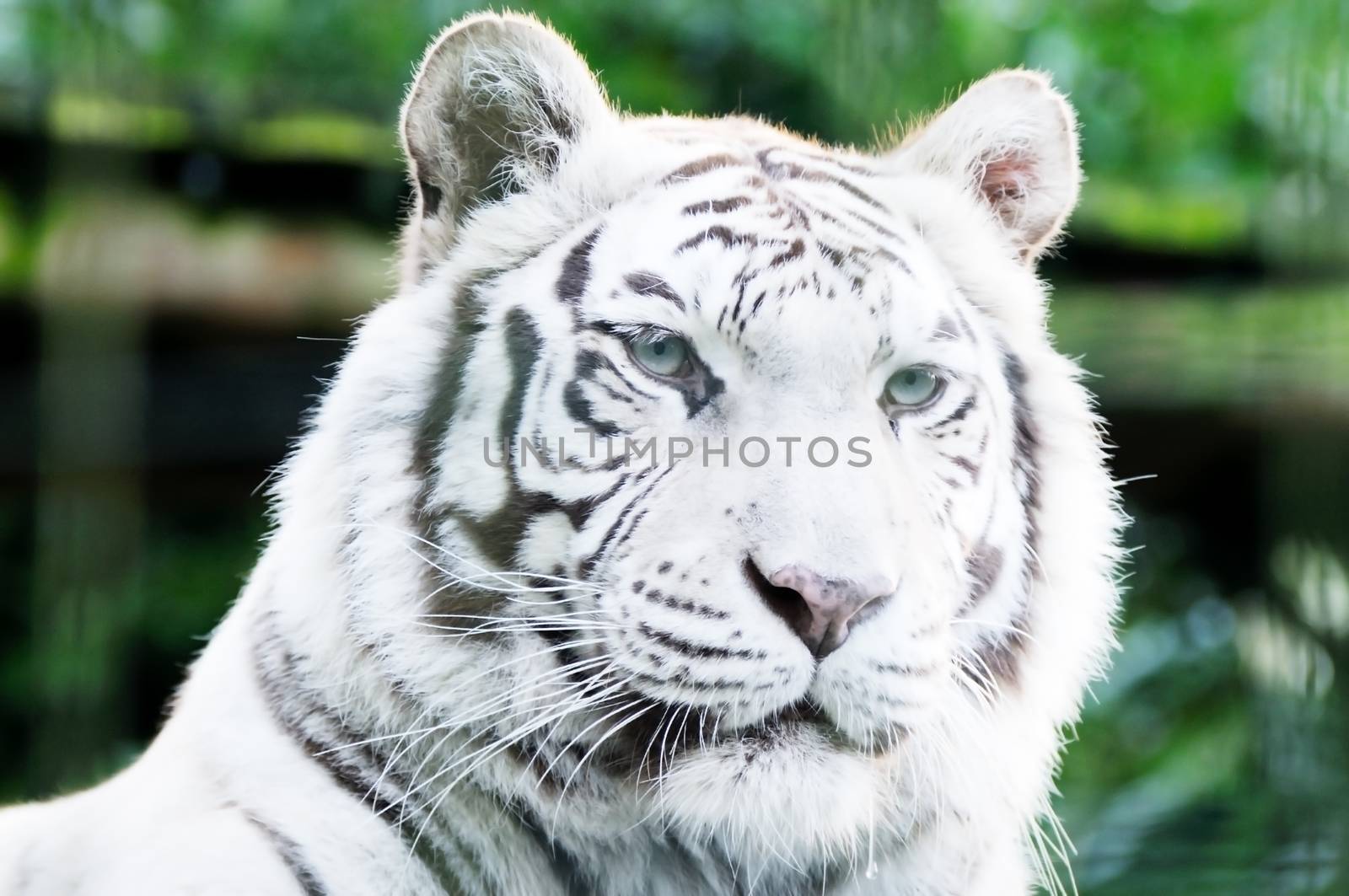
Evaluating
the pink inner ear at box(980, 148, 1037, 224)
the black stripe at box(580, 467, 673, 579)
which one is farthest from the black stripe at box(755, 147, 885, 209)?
the black stripe at box(580, 467, 673, 579)

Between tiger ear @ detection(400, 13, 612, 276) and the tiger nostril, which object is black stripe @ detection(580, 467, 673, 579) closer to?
the tiger nostril

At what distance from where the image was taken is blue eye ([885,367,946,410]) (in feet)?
2.64

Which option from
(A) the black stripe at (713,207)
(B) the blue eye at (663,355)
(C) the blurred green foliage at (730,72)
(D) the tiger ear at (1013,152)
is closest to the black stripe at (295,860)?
(B) the blue eye at (663,355)

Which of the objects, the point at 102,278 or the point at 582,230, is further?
the point at 102,278

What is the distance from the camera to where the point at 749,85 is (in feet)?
7.44

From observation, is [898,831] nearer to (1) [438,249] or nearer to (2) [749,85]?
(1) [438,249]

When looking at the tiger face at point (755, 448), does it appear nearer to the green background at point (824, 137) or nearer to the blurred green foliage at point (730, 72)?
the green background at point (824, 137)

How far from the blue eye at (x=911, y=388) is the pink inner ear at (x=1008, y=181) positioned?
207 mm

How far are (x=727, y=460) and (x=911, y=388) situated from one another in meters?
0.15

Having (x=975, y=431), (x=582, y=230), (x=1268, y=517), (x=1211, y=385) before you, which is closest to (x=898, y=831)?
(x=975, y=431)

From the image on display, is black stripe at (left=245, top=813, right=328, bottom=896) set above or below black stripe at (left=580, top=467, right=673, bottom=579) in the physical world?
below

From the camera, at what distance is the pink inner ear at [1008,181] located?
3.09 ft

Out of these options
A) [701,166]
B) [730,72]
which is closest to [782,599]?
[701,166]

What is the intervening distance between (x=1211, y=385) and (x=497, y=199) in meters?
1.42
